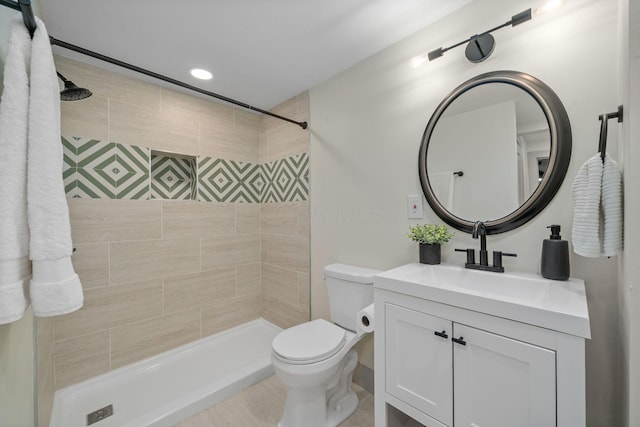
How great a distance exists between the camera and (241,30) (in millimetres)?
1559

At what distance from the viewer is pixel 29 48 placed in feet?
2.41

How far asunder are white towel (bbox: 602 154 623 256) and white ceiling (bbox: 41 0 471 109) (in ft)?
3.69

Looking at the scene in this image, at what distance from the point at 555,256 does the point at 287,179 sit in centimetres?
199

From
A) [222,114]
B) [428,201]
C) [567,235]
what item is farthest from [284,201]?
[567,235]

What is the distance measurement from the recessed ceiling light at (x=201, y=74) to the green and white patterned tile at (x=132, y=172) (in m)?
0.71

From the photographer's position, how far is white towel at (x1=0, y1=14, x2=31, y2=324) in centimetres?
64

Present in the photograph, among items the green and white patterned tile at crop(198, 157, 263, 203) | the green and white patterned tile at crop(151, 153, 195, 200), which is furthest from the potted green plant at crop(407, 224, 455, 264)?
the green and white patterned tile at crop(151, 153, 195, 200)

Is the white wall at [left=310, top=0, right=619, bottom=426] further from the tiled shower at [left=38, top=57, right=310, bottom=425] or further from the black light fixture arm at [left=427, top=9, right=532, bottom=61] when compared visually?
the tiled shower at [left=38, top=57, right=310, bottom=425]

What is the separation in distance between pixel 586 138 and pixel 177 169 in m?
2.85

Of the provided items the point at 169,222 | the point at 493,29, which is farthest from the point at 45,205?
the point at 493,29

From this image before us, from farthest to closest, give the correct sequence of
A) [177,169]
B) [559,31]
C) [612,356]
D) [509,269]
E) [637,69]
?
[177,169] → [509,269] → [559,31] → [612,356] → [637,69]

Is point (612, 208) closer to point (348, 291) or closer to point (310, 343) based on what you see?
point (348, 291)

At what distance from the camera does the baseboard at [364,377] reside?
6.03 ft

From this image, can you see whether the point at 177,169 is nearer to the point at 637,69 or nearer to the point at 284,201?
the point at 284,201
